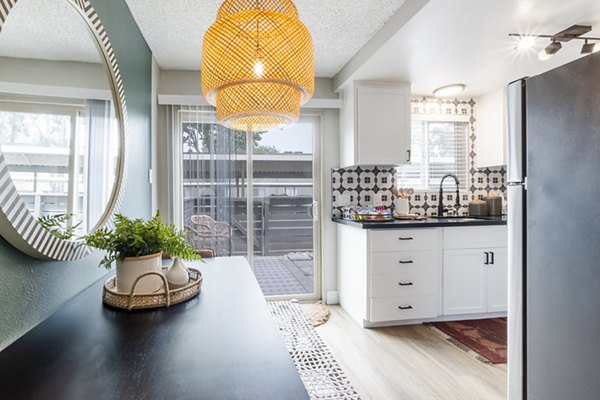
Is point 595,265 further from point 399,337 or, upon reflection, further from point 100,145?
point 399,337

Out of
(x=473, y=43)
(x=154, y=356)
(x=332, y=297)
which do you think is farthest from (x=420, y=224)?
(x=154, y=356)

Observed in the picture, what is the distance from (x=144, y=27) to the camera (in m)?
2.39

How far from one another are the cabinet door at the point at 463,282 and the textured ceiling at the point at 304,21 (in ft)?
6.42

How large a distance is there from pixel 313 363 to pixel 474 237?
1830 millimetres

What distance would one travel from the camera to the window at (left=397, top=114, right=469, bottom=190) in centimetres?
367

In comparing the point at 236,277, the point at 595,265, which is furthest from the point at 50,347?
the point at 595,265

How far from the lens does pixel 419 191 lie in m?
3.66

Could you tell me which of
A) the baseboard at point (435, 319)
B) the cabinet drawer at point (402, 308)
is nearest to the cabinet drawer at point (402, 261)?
the cabinet drawer at point (402, 308)

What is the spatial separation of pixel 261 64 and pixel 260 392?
103cm

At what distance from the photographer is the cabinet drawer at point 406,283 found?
285cm

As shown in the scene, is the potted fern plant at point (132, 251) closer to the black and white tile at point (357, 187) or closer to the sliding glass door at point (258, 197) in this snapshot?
the sliding glass door at point (258, 197)

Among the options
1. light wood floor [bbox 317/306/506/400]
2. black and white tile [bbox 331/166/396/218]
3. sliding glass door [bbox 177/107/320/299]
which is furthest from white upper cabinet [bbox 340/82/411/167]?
light wood floor [bbox 317/306/506/400]

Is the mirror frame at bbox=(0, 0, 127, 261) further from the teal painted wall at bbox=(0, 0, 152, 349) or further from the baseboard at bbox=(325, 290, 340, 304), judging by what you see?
the baseboard at bbox=(325, 290, 340, 304)

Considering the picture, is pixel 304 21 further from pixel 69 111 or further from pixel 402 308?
pixel 402 308
